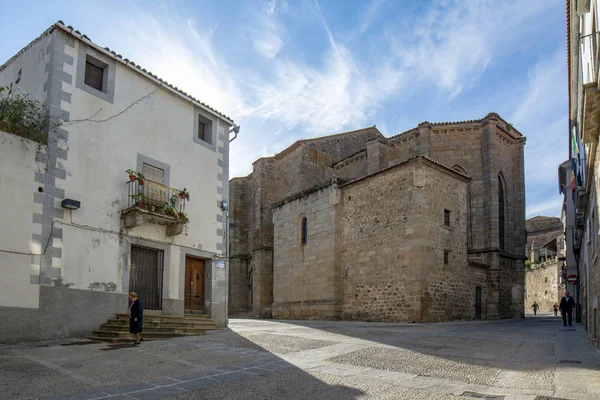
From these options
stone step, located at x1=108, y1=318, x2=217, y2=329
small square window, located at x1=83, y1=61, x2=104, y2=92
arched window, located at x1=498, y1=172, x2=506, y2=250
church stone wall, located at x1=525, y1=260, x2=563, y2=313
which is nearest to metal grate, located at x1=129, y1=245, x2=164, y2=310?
stone step, located at x1=108, y1=318, x2=217, y2=329

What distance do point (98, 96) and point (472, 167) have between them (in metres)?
19.0

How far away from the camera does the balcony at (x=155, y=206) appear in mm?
12141

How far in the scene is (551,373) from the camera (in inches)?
278

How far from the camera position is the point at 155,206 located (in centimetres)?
1259

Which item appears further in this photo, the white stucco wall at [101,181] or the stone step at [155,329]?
the stone step at [155,329]

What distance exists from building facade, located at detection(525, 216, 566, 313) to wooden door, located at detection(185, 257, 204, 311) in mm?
37227

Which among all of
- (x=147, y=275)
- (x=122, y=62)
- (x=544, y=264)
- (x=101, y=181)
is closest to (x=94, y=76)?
(x=122, y=62)

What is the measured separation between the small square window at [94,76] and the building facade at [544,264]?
40983 mm

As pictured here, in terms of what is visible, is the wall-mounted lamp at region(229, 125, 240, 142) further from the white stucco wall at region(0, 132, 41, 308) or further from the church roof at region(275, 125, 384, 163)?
the church roof at region(275, 125, 384, 163)

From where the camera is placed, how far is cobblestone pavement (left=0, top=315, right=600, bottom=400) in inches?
237

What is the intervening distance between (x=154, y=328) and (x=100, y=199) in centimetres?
337

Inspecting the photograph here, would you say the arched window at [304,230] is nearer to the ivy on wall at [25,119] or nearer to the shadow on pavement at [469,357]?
the shadow on pavement at [469,357]

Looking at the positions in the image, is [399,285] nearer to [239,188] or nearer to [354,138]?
[354,138]

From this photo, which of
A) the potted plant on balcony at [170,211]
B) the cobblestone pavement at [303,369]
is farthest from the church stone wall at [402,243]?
the potted plant on balcony at [170,211]
